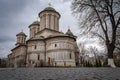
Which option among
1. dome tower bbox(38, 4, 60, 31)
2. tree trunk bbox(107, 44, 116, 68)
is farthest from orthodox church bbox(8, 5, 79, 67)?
tree trunk bbox(107, 44, 116, 68)

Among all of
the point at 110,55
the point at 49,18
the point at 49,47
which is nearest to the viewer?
the point at 110,55

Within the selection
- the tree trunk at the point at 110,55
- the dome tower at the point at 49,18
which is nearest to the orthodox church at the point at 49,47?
the dome tower at the point at 49,18

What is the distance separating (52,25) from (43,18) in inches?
139

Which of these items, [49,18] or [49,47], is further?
[49,18]

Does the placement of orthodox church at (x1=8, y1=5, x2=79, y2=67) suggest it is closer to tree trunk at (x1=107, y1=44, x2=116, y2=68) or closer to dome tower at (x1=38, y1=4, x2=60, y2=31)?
dome tower at (x1=38, y1=4, x2=60, y2=31)

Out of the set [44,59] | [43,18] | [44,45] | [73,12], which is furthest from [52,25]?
[73,12]

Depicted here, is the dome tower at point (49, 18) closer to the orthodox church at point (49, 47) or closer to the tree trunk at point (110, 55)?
the orthodox church at point (49, 47)

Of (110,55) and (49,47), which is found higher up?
(49,47)

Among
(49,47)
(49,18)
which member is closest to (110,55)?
(49,47)

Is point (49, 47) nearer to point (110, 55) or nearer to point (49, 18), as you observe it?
point (49, 18)

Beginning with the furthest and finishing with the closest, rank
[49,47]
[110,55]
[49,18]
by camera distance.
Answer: [49,18]
[49,47]
[110,55]

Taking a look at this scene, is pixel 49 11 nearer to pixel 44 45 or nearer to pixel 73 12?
pixel 44 45

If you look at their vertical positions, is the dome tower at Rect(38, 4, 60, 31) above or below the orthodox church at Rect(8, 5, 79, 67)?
above

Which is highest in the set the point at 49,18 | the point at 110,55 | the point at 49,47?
the point at 49,18
